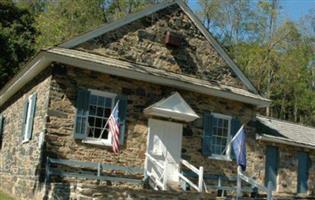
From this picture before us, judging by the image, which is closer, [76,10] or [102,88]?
[102,88]

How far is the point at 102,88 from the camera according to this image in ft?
50.6

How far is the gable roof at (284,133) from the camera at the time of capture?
2068 centimetres

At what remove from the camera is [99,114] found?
15.4m

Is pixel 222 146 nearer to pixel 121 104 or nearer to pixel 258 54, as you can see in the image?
pixel 121 104

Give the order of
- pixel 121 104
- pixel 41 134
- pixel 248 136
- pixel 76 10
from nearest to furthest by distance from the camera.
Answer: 1. pixel 41 134
2. pixel 121 104
3. pixel 248 136
4. pixel 76 10

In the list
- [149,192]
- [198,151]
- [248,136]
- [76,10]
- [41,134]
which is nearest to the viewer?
[149,192]

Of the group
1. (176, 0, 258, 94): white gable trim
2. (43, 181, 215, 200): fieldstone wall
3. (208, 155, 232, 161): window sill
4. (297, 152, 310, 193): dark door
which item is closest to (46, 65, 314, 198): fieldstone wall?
(208, 155, 232, 161): window sill

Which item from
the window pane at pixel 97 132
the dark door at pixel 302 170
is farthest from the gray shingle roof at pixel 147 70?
the dark door at pixel 302 170

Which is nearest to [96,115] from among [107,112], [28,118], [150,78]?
[107,112]

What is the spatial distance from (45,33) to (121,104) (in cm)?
2107

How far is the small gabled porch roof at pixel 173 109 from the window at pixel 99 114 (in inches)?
48.9

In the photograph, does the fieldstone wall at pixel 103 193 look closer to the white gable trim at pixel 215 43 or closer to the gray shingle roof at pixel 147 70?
the gray shingle roof at pixel 147 70

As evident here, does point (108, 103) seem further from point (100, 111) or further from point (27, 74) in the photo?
point (27, 74)

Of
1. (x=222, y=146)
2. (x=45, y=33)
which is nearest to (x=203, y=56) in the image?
(x=222, y=146)
